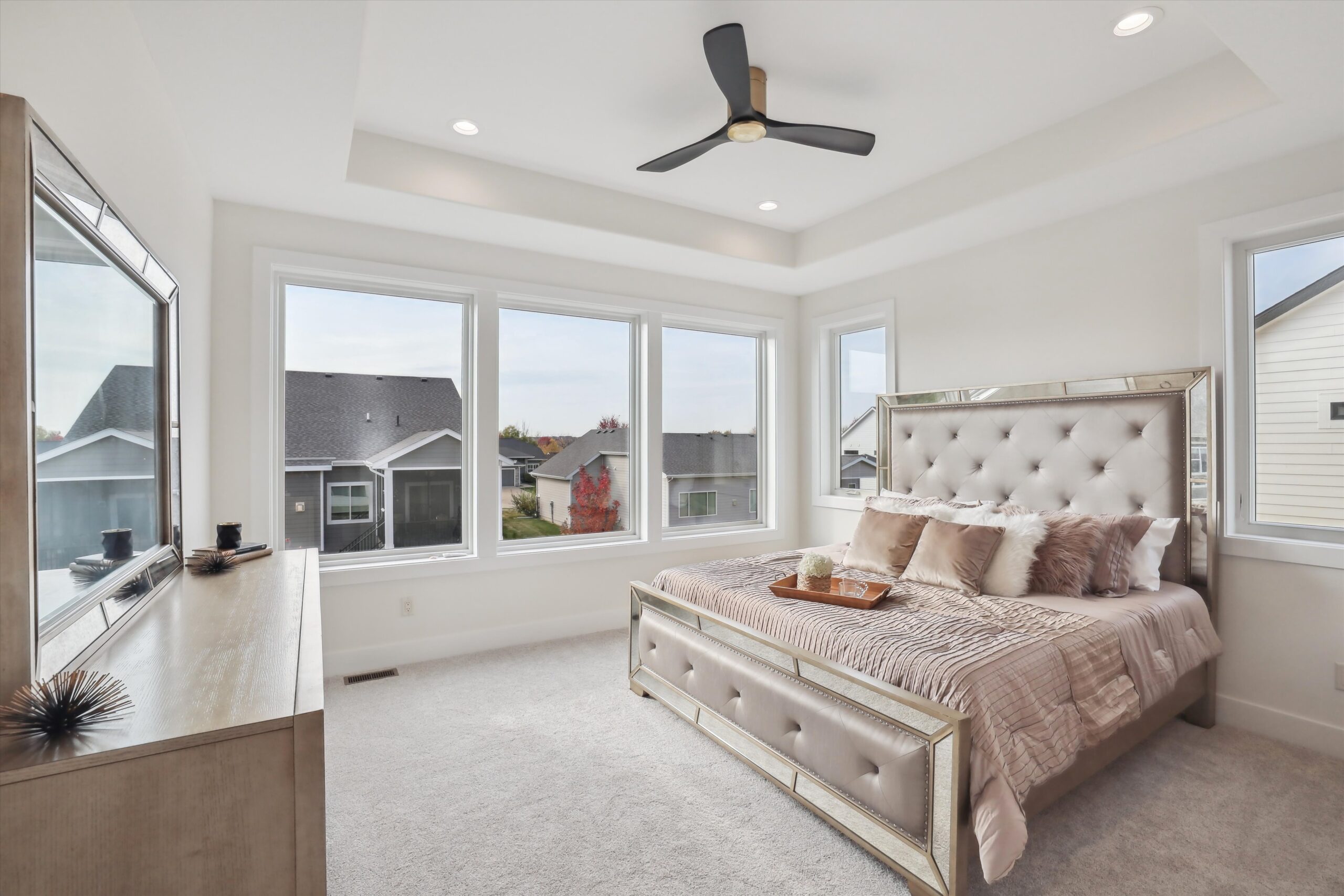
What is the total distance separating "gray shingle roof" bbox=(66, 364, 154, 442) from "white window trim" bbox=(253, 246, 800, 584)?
1483mm

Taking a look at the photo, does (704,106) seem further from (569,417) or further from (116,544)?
(116,544)

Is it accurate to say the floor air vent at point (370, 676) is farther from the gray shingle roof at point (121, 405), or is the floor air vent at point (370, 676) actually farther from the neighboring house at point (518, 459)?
the gray shingle roof at point (121, 405)

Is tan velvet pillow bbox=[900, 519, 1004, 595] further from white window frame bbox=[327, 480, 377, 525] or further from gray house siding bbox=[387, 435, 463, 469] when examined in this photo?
white window frame bbox=[327, 480, 377, 525]

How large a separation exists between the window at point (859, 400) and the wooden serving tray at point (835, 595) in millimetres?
1810

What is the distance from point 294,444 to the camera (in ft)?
10.8

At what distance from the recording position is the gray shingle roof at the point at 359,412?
3291mm

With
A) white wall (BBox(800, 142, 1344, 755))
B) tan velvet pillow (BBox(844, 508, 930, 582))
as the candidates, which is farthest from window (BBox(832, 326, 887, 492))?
tan velvet pillow (BBox(844, 508, 930, 582))

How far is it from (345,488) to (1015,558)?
3.24 metres

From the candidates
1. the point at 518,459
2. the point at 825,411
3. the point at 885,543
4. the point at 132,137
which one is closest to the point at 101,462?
the point at 132,137

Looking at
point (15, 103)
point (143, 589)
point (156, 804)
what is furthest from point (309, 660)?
point (15, 103)

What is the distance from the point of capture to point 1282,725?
2572 mm

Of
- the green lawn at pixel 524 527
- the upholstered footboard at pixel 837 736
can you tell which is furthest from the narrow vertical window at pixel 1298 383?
the green lawn at pixel 524 527

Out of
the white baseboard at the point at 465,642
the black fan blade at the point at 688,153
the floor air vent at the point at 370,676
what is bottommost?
the floor air vent at the point at 370,676

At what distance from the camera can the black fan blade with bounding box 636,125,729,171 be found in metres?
2.37
